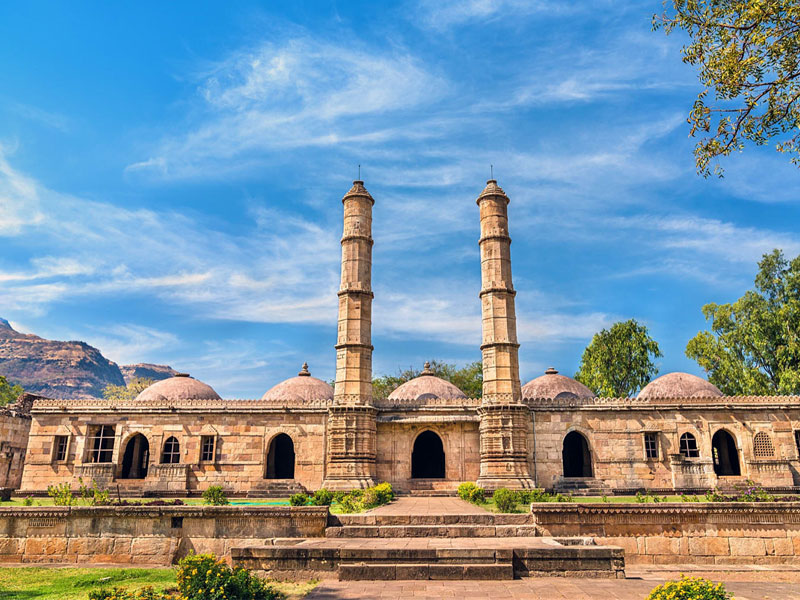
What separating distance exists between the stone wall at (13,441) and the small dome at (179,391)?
4.62 metres

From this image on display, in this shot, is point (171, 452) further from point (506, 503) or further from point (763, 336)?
point (763, 336)

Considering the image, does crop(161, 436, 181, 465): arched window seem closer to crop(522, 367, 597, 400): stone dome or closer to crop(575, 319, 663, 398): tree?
crop(522, 367, 597, 400): stone dome

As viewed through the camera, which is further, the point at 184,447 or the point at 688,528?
the point at 184,447

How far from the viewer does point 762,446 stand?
20.2 m

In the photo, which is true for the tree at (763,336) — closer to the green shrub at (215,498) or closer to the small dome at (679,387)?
the small dome at (679,387)

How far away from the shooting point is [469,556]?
913 cm

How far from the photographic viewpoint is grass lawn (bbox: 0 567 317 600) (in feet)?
29.2

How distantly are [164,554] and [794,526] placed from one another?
45.7 ft

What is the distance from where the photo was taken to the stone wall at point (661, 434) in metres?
19.8

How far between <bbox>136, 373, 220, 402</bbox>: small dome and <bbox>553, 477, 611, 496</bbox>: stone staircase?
14604mm

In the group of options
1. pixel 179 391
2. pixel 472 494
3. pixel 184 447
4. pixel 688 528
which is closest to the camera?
pixel 688 528

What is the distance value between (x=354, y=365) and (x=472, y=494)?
6.29m

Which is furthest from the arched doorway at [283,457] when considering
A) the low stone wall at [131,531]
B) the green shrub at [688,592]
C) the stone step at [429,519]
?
the green shrub at [688,592]

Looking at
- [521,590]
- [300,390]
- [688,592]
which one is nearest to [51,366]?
[300,390]
